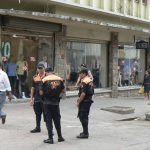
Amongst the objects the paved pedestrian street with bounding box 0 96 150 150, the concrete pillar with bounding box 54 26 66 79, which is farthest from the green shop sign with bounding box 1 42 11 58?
the concrete pillar with bounding box 54 26 66 79

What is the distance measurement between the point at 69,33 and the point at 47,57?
6.38ft

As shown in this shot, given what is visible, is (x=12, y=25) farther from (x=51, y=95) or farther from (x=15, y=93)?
(x=51, y=95)

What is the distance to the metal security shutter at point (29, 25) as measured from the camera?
19797 millimetres

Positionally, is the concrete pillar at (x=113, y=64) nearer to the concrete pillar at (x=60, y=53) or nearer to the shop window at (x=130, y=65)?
the shop window at (x=130, y=65)

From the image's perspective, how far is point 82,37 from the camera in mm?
25766

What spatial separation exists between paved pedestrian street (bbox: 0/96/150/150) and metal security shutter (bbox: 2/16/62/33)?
3339mm

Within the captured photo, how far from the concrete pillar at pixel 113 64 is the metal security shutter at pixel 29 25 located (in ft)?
21.1

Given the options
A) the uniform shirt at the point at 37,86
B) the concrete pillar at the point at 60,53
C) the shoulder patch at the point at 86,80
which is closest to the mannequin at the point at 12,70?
the concrete pillar at the point at 60,53

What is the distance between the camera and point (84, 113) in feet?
39.0

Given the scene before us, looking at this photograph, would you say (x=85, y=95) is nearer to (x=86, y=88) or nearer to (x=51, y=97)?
(x=86, y=88)

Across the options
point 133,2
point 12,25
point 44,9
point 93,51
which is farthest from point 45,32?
point 133,2

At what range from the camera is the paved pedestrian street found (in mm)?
10883

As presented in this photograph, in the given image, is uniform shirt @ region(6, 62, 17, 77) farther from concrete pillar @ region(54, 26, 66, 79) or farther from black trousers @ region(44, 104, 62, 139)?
black trousers @ region(44, 104, 62, 139)

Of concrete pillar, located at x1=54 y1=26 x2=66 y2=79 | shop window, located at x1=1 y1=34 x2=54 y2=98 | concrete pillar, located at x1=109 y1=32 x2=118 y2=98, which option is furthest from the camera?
concrete pillar, located at x1=109 y1=32 x2=118 y2=98
